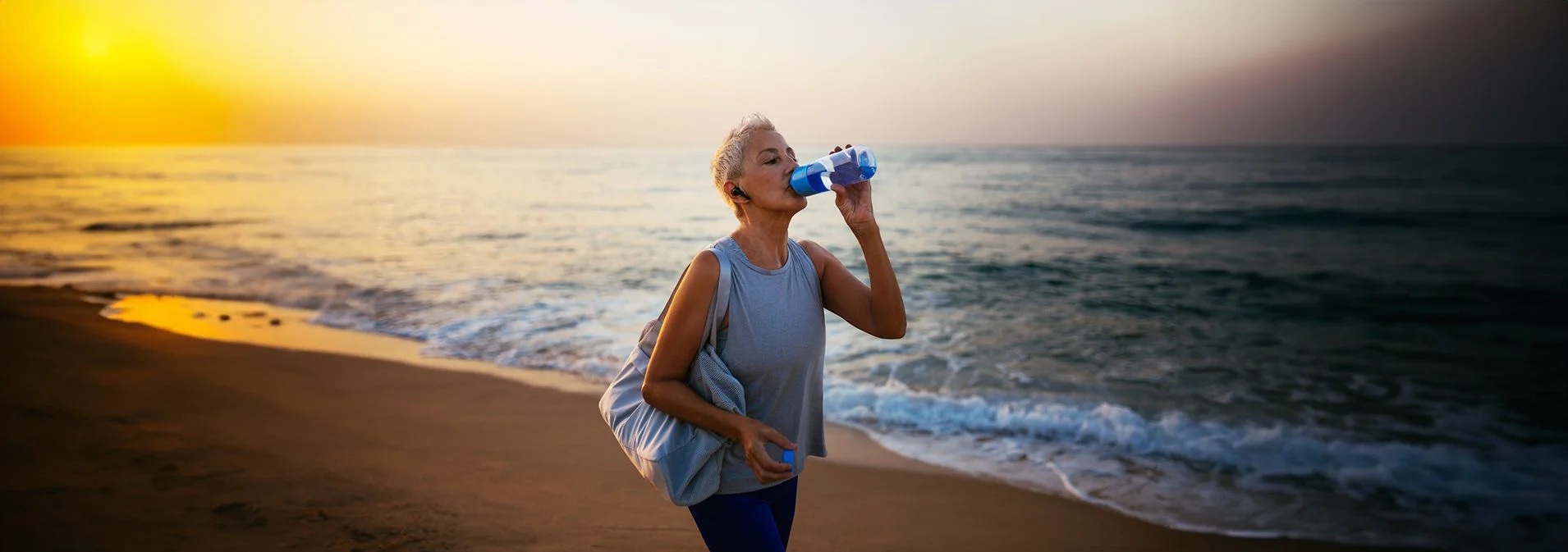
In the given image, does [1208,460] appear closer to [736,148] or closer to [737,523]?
[737,523]

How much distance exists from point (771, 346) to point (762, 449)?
30cm

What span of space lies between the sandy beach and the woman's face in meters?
2.67

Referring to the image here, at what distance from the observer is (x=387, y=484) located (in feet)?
16.6

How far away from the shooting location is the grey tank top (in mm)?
2250

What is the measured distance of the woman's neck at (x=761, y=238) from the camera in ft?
7.55

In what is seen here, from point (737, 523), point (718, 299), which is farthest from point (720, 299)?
point (737, 523)

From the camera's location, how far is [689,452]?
2221 mm

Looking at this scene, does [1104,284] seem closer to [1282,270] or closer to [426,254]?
[1282,270]

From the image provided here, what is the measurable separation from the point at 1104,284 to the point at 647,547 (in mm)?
12418

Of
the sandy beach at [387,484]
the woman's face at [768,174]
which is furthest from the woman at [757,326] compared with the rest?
the sandy beach at [387,484]

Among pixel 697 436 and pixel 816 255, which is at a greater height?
pixel 816 255

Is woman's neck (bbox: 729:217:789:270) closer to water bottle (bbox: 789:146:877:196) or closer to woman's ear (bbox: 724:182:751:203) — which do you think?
woman's ear (bbox: 724:182:751:203)

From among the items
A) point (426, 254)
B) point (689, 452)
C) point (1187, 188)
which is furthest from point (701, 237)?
point (1187, 188)

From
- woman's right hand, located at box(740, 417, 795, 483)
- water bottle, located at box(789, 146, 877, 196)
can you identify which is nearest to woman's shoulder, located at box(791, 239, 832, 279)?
water bottle, located at box(789, 146, 877, 196)
